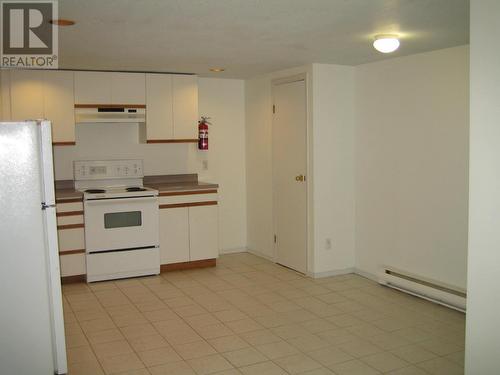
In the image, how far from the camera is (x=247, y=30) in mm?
→ 3693

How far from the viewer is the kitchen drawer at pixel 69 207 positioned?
17.0 feet

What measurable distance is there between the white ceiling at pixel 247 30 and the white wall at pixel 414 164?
25cm

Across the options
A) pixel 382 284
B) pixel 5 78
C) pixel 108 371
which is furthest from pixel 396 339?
pixel 5 78

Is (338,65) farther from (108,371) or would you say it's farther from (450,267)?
(108,371)

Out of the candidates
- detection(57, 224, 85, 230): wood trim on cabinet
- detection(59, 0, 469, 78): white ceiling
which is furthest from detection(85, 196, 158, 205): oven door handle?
detection(59, 0, 469, 78): white ceiling

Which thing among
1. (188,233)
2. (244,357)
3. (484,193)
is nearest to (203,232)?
(188,233)

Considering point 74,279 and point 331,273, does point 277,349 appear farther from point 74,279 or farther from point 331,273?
point 74,279

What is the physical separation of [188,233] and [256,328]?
6.57 feet

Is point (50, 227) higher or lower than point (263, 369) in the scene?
higher

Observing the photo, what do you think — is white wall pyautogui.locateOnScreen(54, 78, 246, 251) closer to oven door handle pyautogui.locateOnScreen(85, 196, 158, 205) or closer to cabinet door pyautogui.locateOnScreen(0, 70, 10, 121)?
oven door handle pyautogui.locateOnScreen(85, 196, 158, 205)

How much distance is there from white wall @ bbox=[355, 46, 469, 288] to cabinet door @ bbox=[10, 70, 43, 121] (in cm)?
336

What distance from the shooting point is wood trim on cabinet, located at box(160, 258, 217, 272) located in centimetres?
580

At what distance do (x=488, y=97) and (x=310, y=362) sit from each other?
2061 millimetres

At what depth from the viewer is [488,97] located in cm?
241
